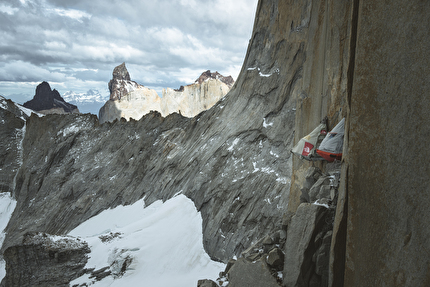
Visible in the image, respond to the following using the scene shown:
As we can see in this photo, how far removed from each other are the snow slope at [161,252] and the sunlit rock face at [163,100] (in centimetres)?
7167

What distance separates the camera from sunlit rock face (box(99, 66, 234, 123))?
8931 centimetres

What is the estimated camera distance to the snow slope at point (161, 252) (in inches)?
494

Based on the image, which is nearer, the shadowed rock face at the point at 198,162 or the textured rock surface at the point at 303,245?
the textured rock surface at the point at 303,245

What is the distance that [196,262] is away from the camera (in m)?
13.7

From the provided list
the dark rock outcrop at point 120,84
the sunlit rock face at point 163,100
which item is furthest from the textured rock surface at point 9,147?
the dark rock outcrop at point 120,84

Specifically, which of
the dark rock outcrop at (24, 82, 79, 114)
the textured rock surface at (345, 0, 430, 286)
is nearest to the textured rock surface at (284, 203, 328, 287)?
the textured rock surface at (345, 0, 430, 286)

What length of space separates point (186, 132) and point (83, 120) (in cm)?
2056

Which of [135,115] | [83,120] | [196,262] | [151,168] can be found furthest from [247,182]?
[135,115]

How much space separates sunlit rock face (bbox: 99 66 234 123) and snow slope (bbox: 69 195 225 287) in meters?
71.7

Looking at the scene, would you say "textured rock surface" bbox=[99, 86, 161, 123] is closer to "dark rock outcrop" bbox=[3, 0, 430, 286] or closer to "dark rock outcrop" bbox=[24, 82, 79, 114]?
"dark rock outcrop" bbox=[24, 82, 79, 114]

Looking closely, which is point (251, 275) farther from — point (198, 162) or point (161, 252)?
point (198, 162)

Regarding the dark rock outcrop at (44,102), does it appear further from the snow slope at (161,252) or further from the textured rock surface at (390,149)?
the textured rock surface at (390,149)

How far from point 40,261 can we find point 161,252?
6271 mm

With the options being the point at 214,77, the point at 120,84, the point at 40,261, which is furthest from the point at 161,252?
the point at 214,77
